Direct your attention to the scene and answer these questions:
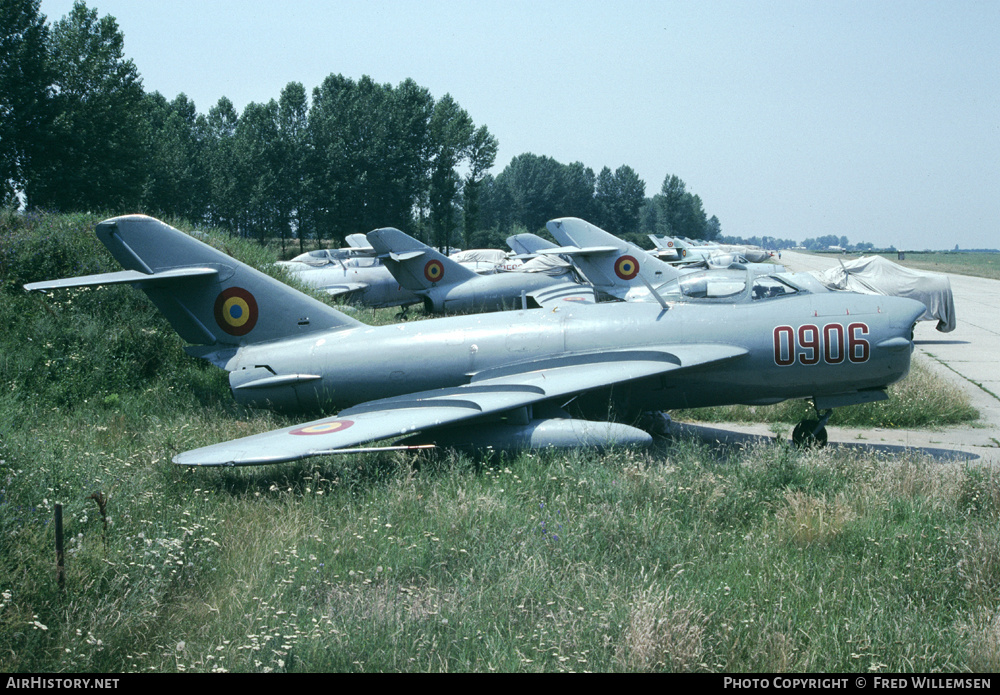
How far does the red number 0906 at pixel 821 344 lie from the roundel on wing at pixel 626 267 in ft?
42.4

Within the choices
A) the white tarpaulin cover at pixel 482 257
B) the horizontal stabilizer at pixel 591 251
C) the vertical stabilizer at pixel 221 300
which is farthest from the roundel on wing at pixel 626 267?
the white tarpaulin cover at pixel 482 257

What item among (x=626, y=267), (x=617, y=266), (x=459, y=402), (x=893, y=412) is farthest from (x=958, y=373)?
(x=459, y=402)

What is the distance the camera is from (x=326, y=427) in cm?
790

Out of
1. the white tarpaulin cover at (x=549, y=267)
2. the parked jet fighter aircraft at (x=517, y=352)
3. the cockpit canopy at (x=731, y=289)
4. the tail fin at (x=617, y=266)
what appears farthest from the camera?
the white tarpaulin cover at (x=549, y=267)

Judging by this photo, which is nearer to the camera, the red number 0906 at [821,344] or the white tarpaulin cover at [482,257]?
→ the red number 0906 at [821,344]

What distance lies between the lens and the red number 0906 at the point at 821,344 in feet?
29.1

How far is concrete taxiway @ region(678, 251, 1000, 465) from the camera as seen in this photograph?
980cm

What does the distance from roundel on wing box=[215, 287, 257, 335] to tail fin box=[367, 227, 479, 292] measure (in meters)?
11.9

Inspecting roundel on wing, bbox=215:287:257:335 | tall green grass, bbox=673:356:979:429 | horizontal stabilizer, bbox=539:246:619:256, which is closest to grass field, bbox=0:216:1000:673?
roundel on wing, bbox=215:287:257:335

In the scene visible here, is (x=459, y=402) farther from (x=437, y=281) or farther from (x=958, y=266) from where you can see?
(x=958, y=266)

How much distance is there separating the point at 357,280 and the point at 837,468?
64.6 ft

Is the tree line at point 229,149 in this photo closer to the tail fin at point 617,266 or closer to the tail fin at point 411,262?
the tail fin at point 411,262

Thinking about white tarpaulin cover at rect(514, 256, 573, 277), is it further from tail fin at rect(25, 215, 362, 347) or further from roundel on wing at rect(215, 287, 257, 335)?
roundel on wing at rect(215, 287, 257, 335)

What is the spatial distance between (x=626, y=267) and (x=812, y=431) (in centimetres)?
1278
